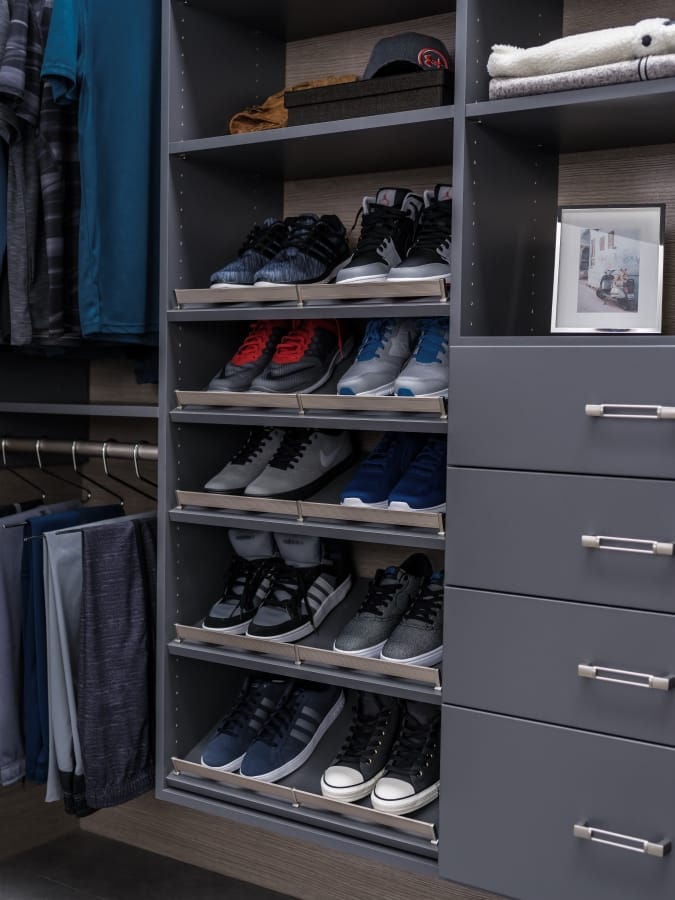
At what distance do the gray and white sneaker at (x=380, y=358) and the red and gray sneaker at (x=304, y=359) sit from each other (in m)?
0.08

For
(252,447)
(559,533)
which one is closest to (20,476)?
(252,447)

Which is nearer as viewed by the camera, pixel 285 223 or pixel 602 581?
pixel 602 581

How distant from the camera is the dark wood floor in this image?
2.27m

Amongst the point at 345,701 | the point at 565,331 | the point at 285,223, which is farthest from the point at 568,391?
the point at 345,701

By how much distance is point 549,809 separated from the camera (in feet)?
4.99

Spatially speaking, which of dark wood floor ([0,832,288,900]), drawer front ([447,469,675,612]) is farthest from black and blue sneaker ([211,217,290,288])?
dark wood floor ([0,832,288,900])

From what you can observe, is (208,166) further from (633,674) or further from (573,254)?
(633,674)

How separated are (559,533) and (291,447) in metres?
0.62

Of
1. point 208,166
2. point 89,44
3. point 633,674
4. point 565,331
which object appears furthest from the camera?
point 208,166

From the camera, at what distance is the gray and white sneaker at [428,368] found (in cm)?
167

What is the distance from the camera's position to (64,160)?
1.97 m

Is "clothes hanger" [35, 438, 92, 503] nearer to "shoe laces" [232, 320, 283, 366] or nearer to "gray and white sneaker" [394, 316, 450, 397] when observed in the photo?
"shoe laces" [232, 320, 283, 366]

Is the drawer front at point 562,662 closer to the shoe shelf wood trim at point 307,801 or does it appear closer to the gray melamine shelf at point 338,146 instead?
the shoe shelf wood trim at point 307,801

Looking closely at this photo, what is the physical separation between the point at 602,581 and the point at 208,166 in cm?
115
